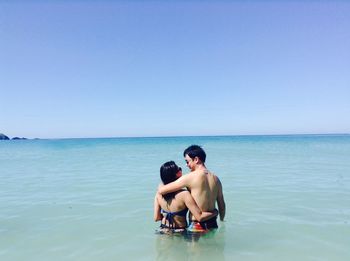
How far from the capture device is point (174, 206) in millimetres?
4340

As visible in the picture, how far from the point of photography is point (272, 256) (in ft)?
13.7

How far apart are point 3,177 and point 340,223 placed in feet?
41.5

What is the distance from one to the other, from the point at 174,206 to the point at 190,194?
348 mm

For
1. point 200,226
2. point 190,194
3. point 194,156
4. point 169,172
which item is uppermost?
point 194,156

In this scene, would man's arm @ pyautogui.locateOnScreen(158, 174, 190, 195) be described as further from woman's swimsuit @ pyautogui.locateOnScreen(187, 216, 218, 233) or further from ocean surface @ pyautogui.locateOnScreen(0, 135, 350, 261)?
ocean surface @ pyautogui.locateOnScreen(0, 135, 350, 261)

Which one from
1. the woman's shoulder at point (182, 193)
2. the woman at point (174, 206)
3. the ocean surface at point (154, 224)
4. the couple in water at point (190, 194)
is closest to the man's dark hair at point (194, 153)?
the couple in water at point (190, 194)

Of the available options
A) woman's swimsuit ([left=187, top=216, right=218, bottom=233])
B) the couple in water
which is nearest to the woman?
the couple in water

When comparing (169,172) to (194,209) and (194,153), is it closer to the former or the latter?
(194,153)

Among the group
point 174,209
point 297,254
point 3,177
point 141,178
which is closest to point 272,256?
point 297,254

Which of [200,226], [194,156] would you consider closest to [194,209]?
[200,226]

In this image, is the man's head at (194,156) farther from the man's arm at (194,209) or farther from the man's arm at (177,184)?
the man's arm at (194,209)

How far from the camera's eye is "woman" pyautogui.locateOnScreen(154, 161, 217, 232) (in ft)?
13.8

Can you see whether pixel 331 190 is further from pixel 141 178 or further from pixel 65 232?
pixel 65 232

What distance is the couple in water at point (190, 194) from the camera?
13.5ft
